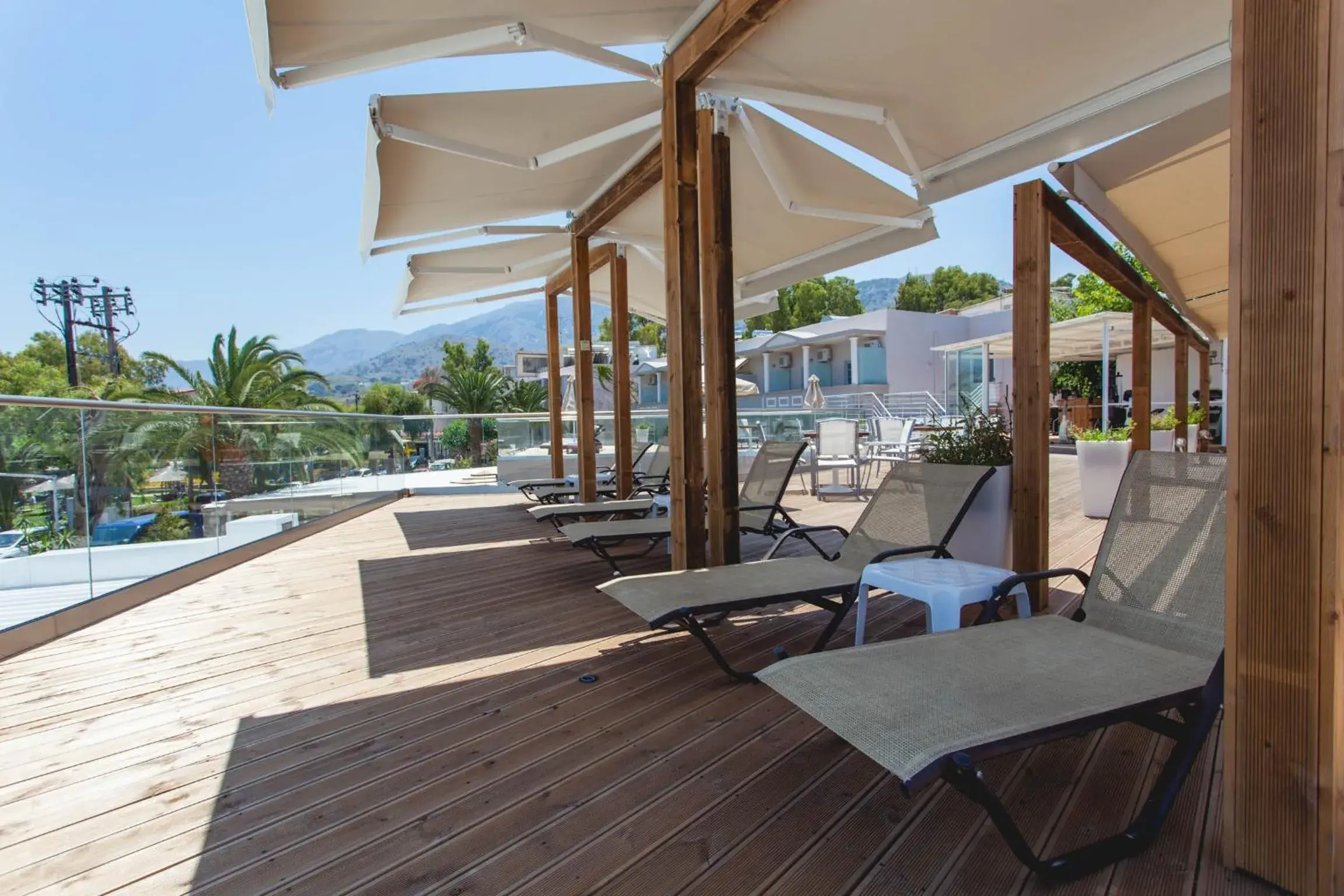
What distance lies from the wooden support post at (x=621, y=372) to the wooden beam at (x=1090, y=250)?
3.77 metres

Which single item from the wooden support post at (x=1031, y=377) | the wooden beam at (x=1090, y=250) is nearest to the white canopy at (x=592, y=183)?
the wooden beam at (x=1090, y=250)

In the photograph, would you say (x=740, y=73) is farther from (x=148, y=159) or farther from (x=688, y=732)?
(x=148, y=159)

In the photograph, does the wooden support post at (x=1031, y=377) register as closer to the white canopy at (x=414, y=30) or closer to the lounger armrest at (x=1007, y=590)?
the lounger armrest at (x=1007, y=590)

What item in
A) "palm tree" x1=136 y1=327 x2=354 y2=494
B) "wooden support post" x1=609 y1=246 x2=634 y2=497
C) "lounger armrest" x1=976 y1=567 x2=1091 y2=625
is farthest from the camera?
"wooden support post" x1=609 y1=246 x2=634 y2=497

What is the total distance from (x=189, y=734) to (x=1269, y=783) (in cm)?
315

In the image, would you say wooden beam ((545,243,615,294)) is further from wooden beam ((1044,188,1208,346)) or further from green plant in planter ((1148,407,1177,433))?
green plant in planter ((1148,407,1177,433))

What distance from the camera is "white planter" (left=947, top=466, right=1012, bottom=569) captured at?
371cm

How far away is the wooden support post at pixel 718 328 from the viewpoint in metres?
3.94

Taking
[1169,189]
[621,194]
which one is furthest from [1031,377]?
[621,194]

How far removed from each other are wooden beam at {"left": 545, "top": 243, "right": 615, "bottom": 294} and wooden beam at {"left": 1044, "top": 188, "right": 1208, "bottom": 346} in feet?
13.5

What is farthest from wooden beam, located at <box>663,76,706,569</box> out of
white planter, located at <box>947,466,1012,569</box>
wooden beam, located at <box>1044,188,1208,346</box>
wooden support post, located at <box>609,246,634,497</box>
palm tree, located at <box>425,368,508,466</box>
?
palm tree, located at <box>425,368,508,466</box>

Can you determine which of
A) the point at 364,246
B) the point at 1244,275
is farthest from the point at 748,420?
the point at 1244,275

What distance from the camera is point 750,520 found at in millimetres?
4875

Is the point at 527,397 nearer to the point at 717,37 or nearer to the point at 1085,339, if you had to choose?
the point at 1085,339
